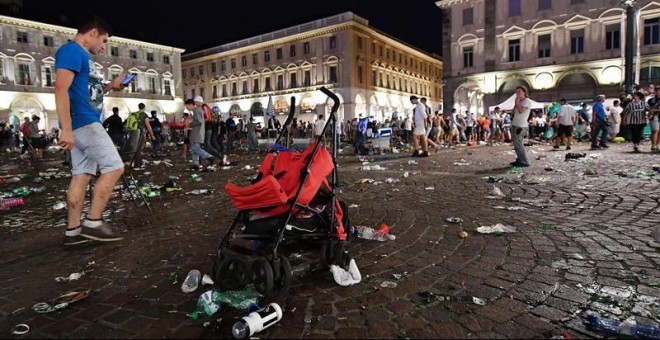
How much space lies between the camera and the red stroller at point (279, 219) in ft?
8.46

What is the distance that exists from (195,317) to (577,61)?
38.5 meters

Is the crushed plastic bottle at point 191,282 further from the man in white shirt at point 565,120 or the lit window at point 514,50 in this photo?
the lit window at point 514,50

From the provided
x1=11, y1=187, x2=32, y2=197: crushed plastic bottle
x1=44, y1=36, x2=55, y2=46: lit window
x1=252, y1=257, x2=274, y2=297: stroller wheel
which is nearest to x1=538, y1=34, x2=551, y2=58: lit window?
x1=11, y1=187, x2=32, y2=197: crushed plastic bottle

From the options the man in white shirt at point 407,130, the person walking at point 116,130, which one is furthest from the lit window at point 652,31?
the person walking at point 116,130

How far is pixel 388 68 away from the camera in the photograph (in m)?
56.6

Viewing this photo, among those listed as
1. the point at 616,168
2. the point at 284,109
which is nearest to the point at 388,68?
the point at 284,109

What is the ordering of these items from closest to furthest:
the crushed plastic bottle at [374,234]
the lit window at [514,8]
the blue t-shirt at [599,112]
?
the crushed plastic bottle at [374,234], the blue t-shirt at [599,112], the lit window at [514,8]

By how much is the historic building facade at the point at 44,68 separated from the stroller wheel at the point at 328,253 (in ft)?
136

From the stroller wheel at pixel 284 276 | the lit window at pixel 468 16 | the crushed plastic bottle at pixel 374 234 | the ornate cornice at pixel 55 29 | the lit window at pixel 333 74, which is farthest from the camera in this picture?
the lit window at pixel 333 74

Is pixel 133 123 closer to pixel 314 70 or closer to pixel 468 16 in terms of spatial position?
pixel 468 16

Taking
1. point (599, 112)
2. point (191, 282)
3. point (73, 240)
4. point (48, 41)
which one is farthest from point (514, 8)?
point (48, 41)

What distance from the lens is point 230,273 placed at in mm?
2682

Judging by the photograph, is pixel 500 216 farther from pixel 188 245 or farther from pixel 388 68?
pixel 388 68

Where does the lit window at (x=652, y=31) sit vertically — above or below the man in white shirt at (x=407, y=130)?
above
